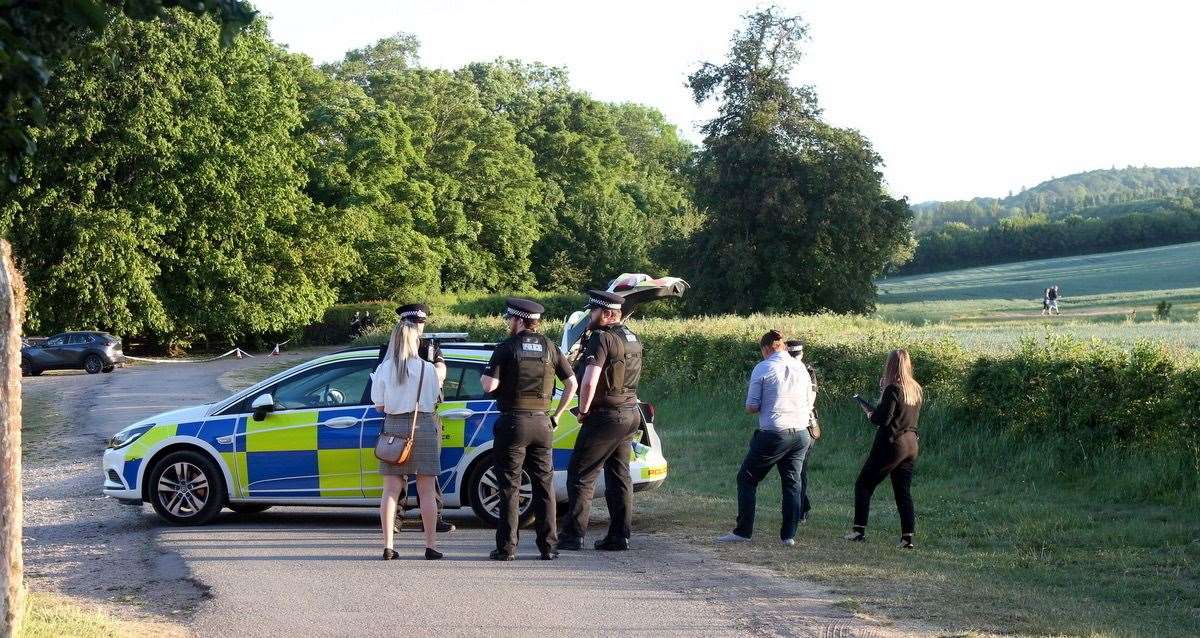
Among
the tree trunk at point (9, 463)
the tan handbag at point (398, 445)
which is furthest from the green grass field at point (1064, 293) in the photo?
the tree trunk at point (9, 463)

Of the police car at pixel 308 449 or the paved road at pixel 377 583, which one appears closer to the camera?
the paved road at pixel 377 583

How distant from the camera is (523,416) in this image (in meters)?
9.52

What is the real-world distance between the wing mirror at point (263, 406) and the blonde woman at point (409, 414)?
209 cm

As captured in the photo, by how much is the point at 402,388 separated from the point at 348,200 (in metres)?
58.7

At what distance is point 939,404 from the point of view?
51.5ft

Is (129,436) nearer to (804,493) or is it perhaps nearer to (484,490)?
(484,490)

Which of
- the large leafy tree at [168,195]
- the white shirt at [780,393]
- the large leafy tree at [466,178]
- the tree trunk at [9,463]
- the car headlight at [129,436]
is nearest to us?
the tree trunk at [9,463]

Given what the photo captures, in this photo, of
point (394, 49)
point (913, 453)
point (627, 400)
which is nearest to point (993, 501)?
point (913, 453)

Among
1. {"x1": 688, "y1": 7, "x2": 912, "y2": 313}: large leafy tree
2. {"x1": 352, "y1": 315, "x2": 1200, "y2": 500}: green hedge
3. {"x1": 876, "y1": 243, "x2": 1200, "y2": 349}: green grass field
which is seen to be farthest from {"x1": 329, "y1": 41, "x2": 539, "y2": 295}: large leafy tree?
{"x1": 352, "y1": 315, "x2": 1200, "y2": 500}: green hedge

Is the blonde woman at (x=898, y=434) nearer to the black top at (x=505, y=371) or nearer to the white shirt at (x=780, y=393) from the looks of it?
the white shirt at (x=780, y=393)

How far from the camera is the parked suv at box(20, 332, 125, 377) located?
44.1m

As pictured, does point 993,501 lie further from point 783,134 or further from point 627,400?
point 783,134

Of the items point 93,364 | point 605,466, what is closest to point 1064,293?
point 93,364

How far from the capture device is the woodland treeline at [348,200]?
50.4 meters
